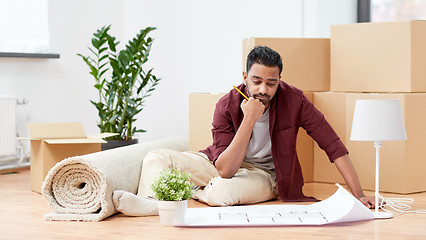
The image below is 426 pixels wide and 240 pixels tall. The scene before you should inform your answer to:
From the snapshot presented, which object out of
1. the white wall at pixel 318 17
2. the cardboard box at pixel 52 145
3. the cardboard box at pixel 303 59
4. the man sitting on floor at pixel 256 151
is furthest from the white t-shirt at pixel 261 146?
the white wall at pixel 318 17

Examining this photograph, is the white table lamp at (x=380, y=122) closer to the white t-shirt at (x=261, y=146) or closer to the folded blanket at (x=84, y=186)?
the white t-shirt at (x=261, y=146)

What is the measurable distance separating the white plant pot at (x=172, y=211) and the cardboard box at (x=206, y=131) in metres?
1.23

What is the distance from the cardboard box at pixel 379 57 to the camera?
325 cm

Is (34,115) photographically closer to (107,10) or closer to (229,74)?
(107,10)

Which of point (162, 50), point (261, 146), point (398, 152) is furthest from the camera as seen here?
point (162, 50)

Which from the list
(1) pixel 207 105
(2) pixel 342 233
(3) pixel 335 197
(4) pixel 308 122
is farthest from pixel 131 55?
(2) pixel 342 233

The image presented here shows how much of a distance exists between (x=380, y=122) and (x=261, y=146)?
692mm

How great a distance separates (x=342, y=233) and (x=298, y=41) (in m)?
1.48

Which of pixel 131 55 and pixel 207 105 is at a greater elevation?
pixel 131 55

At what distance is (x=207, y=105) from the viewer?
3650 mm

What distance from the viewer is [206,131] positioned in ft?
12.0

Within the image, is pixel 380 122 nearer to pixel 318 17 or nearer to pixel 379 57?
pixel 379 57

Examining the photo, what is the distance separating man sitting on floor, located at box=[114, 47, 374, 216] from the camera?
2.77 meters

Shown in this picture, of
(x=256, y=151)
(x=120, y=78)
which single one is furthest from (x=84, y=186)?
(x=120, y=78)
